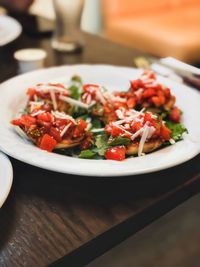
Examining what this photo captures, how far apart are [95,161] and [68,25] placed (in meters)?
0.89

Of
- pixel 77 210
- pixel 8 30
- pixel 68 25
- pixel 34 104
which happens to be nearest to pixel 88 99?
pixel 34 104

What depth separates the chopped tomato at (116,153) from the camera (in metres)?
0.71

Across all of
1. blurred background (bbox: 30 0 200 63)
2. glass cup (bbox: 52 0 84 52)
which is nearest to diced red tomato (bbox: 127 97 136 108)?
glass cup (bbox: 52 0 84 52)

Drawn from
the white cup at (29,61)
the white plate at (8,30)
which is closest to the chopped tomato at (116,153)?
the white cup at (29,61)

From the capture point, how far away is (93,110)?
91 centimetres

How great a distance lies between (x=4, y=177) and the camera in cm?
62

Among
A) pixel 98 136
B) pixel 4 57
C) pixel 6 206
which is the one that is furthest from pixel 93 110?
pixel 4 57

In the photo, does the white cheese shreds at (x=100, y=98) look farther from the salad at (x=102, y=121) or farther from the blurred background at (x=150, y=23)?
the blurred background at (x=150, y=23)

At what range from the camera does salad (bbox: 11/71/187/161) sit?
0.74 meters

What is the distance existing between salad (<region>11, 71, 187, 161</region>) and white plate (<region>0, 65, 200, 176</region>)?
27mm

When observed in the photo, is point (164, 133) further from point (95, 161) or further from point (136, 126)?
point (95, 161)

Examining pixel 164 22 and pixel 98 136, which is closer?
pixel 98 136

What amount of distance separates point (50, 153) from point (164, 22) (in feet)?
7.25

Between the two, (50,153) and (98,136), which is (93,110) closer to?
(98,136)
